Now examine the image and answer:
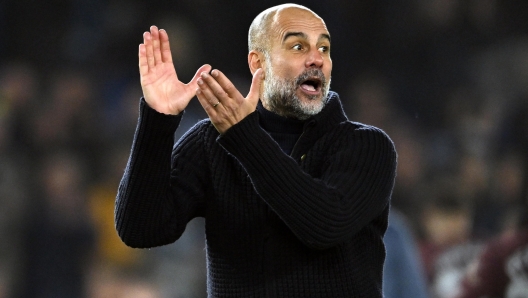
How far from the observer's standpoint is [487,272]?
292cm

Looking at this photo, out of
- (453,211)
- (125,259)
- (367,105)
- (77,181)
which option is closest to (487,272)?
(453,211)

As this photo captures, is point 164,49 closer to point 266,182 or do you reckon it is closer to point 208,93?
point 208,93

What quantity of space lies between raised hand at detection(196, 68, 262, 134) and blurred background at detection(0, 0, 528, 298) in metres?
1.88

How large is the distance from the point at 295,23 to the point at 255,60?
0.13 metres

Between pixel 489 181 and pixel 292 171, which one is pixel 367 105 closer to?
pixel 489 181

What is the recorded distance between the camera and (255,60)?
1591 mm

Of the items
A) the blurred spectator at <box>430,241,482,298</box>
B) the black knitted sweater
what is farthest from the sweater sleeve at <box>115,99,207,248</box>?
the blurred spectator at <box>430,241,482,298</box>

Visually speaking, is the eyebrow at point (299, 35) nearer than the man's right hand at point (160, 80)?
No

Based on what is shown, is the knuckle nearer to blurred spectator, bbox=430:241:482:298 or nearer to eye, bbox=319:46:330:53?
eye, bbox=319:46:330:53

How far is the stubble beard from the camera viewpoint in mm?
1426

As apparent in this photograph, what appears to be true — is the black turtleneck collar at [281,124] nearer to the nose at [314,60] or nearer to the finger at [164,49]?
the nose at [314,60]

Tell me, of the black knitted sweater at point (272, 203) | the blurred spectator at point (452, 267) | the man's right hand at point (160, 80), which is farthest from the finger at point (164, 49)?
the blurred spectator at point (452, 267)

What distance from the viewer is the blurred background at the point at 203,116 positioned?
124 inches

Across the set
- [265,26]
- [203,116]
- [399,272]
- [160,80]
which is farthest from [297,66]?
[203,116]
